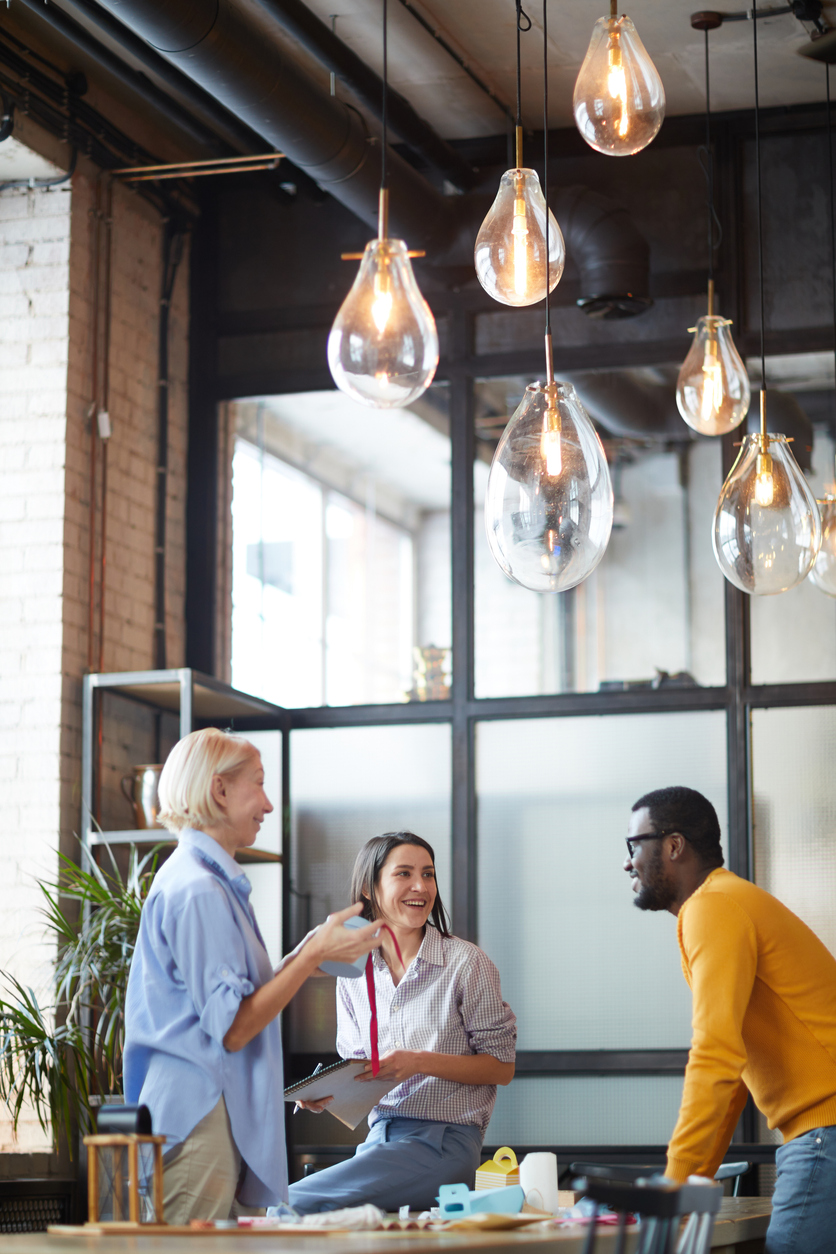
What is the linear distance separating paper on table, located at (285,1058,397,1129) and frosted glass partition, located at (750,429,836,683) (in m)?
2.35

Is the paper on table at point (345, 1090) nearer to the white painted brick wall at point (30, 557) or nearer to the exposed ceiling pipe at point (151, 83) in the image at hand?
the white painted brick wall at point (30, 557)

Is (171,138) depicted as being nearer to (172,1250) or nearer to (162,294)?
(162,294)

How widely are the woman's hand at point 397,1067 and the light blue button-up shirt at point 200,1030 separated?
1.90 feet

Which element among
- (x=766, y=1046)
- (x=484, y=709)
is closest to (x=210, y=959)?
(x=766, y=1046)

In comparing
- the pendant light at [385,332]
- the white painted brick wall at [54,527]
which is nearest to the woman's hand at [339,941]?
the pendant light at [385,332]

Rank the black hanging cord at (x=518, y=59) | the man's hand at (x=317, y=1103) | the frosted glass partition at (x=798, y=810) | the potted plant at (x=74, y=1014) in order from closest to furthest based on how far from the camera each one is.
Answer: the black hanging cord at (x=518, y=59)
the man's hand at (x=317, y=1103)
the potted plant at (x=74, y=1014)
the frosted glass partition at (x=798, y=810)

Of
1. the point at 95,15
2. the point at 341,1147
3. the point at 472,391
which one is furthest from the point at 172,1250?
the point at 472,391

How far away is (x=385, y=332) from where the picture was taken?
2.48 meters

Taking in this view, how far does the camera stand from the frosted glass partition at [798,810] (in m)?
4.95

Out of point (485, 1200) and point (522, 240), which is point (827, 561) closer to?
point (522, 240)

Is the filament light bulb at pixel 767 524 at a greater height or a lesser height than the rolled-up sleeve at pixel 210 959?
greater


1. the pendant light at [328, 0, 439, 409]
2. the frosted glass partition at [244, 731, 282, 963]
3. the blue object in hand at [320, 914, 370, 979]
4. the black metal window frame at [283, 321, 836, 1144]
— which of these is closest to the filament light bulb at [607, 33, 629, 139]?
the pendant light at [328, 0, 439, 409]

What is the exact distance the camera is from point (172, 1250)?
6.43 ft

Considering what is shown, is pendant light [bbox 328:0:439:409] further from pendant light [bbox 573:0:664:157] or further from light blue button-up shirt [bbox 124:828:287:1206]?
light blue button-up shirt [bbox 124:828:287:1206]
